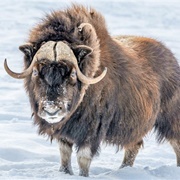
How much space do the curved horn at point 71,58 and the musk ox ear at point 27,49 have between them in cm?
21

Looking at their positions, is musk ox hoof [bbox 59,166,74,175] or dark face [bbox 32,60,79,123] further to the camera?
musk ox hoof [bbox 59,166,74,175]

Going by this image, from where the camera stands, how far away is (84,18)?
4723 millimetres

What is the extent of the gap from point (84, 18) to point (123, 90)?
0.59 meters

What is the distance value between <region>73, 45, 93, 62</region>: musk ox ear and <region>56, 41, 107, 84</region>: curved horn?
2.4 inches

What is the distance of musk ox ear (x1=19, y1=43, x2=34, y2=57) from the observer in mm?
4450

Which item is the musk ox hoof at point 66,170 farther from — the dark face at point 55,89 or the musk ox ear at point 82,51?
the musk ox ear at point 82,51

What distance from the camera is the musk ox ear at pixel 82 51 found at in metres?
4.40

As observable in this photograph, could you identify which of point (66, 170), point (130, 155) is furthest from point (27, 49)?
point (130, 155)

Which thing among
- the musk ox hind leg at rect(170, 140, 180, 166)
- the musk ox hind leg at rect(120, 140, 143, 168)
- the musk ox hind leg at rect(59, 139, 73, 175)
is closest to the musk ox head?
the musk ox hind leg at rect(59, 139, 73, 175)

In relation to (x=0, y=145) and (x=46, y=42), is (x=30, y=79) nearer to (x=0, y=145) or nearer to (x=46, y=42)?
(x=46, y=42)

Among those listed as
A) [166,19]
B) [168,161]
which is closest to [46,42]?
[168,161]

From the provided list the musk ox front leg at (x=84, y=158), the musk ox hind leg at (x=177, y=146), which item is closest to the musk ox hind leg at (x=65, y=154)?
the musk ox front leg at (x=84, y=158)

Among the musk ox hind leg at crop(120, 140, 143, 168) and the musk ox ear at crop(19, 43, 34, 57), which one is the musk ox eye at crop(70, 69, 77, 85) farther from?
the musk ox hind leg at crop(120, 140, 143, 168)

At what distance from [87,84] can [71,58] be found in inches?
9.4
